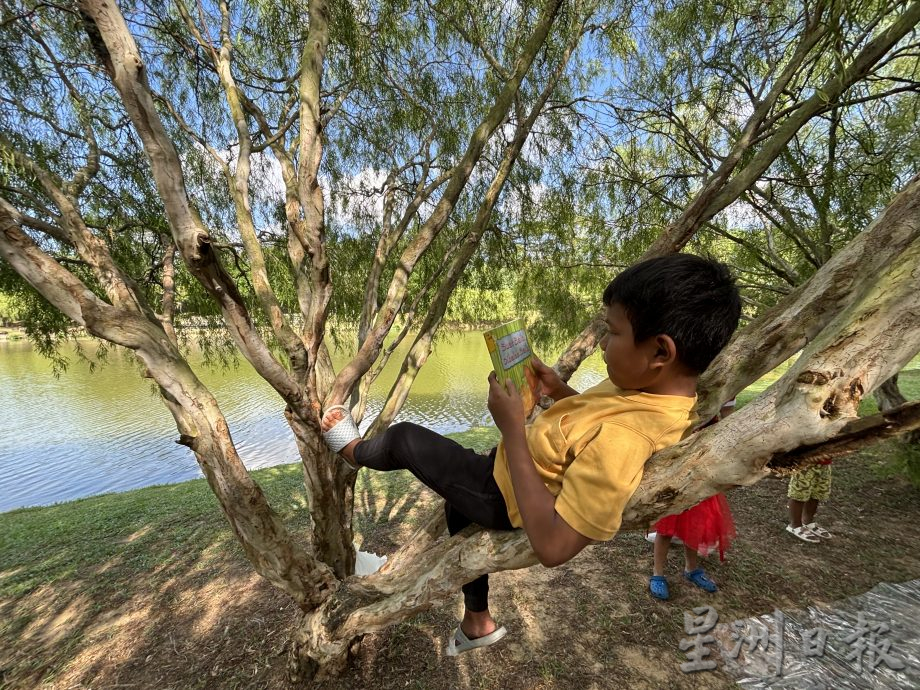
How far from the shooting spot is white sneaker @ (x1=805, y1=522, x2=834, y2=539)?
2.98m

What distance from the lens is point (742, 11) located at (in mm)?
2945

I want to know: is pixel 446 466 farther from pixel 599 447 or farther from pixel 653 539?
pixel 653 539

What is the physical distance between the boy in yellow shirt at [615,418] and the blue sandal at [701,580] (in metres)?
2.04

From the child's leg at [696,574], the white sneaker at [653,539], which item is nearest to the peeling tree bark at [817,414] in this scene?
the child's leg at [696,574]

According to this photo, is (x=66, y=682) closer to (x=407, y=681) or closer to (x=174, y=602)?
(x=174, y=602)

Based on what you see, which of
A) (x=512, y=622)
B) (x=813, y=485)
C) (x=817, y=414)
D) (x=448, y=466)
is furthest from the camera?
(x=813, y=485)

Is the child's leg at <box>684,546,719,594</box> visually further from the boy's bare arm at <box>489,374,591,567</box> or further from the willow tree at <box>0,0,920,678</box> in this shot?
the boy's bare arm at <box>489,374,591,567</box>

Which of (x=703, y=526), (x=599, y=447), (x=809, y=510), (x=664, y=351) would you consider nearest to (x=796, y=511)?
(x=809, y=510)

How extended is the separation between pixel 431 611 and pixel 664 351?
2.27 m

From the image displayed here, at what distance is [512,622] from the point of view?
2.33 meters

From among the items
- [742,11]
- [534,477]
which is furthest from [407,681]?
[742,11]

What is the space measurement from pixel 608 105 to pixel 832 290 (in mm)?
2867

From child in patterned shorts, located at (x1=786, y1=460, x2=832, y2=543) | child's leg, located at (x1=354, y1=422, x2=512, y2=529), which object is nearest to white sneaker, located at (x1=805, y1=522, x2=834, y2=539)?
child in patterned shorts, located at (x1=786, y1=460, x2=832, y2=543)

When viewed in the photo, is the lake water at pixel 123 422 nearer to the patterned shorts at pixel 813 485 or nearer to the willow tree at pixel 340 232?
the willow tree at pixel 340 232
